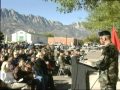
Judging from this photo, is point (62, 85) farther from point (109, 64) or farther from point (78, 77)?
point (78, 77)

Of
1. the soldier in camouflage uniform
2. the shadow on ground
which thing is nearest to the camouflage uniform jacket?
the soldier in camouflage uniform

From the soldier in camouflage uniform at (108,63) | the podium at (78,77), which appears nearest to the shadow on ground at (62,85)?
the soldier in camouflage uniform at (108,63)

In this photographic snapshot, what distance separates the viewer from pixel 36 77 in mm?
14141

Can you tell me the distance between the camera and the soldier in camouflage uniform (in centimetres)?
784

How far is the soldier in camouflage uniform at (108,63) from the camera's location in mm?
7840

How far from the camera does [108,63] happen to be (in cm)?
787

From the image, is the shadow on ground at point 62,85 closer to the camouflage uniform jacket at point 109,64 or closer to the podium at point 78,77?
the camouflage uniform jacket at point 109,64

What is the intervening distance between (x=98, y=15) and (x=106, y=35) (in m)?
22.8

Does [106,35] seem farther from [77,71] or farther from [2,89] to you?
[2,89]

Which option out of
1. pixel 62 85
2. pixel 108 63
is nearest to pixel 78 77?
pixel 108 63

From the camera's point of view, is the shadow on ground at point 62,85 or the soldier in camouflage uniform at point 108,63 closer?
the soldier in camouflage uniform at point 108,63

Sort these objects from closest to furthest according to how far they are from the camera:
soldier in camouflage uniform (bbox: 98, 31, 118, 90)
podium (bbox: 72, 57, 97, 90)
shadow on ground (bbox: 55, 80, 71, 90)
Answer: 1. podium (bbox: 72, 57, 97, 90)
2. soldier in camouflage uniform (bbox: 98, 31, 118, 90)
3. shadow on ground (bbox: 55, 80, 71, 90)

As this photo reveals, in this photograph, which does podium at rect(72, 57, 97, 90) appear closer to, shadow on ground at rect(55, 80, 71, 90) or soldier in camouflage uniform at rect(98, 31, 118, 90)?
soldier in camouflage uniform at rect(98, 31, 118, 90)

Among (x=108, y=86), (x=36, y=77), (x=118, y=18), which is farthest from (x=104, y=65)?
(x=118, y=18)
